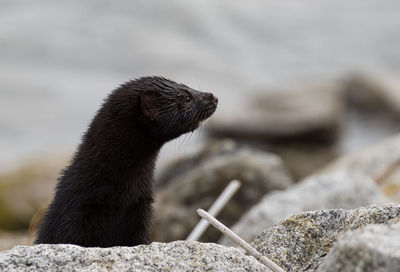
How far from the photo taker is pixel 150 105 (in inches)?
177

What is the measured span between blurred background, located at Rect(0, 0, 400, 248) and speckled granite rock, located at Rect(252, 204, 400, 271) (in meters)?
8.67

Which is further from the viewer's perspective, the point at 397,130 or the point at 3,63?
the point at 3,63

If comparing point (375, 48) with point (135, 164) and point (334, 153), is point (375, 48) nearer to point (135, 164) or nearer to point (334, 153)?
point (334, 153)

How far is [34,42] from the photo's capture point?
63.5 ft

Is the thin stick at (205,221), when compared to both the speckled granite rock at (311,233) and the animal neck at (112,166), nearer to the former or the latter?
the animal neck at (112,166)

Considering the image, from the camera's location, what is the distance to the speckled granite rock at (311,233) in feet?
10.0

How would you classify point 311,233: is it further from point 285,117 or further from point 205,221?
point 285,117

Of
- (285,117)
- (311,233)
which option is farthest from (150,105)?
(285,117)

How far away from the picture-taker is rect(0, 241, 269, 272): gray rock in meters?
2.86

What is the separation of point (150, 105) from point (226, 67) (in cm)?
1502

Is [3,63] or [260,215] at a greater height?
[260,215]

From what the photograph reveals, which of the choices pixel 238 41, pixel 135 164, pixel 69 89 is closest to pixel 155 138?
pixel 135 164

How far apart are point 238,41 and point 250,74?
4.96ft

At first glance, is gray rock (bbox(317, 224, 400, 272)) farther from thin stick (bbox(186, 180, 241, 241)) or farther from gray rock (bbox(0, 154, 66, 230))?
gray rock (bbox(0, 154, 66, 230))
